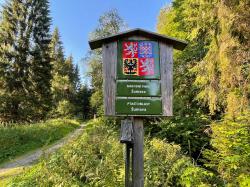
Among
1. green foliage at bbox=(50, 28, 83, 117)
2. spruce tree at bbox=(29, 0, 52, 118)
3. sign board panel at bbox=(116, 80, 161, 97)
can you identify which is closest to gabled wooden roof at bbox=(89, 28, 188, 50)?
sign board panel at bbox=(116, 80, 161, 97)

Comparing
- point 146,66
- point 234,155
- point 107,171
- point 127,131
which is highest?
point 146,66

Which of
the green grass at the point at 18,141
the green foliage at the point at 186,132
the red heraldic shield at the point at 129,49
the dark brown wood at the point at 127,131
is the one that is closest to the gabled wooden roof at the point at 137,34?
the red heraldic shield at the point at 129,49

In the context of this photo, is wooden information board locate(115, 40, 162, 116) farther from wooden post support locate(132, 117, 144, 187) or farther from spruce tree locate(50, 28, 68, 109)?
spruce tree locate(50, 28, 68, 109)

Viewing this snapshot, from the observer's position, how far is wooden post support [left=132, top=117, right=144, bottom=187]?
4.69 meters

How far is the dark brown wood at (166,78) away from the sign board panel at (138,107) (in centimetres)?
13

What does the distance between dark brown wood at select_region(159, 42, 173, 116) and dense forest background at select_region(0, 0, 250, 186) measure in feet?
4.29

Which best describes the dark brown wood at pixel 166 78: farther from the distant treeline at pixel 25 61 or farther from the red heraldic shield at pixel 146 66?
the distant treeline at pixel 25 61

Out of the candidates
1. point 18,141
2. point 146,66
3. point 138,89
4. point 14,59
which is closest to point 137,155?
point 138,89

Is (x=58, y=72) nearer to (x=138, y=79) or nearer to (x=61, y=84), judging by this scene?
(x=61, y=84)

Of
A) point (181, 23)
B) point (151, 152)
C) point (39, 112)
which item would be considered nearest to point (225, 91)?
point (151, 152)

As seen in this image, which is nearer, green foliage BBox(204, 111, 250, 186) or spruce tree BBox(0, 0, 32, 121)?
green foliage BBox(204, 111, 250, 186)

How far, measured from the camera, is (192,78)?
18.3 meters

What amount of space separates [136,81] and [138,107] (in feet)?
1.32

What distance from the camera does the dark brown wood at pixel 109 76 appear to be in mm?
4746
